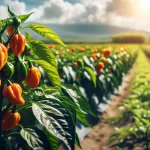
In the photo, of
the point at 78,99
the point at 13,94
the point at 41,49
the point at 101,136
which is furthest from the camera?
the point at 101,136

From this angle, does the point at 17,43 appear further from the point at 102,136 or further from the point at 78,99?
the point at 102,136

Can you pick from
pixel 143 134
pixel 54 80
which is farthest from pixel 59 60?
pixel 54 80

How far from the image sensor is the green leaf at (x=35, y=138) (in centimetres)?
129

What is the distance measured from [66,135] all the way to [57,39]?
397 millimetres

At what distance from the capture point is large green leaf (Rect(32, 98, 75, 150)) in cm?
124

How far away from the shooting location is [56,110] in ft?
4.33

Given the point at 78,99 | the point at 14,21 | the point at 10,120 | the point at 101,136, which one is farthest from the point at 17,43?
the point at 101,136

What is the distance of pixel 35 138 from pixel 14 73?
261 millimetres

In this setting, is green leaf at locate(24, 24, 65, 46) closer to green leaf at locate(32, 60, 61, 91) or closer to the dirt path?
green leaf at locate(32, 60, 61, 91)

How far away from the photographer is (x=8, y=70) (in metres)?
1.30

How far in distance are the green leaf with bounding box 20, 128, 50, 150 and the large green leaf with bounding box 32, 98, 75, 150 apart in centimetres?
9

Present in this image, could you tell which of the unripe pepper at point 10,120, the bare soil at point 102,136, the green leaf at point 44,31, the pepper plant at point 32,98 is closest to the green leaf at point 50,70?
the pepper plant at point 32,98

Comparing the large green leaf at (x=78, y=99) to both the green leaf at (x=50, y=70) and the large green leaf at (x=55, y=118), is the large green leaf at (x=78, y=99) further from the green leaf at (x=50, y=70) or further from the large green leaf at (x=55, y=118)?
the large green leaf at (x=55, y=118)

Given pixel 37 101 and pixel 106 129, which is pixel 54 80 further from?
pixel 106 129
